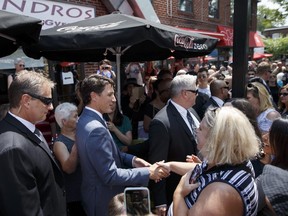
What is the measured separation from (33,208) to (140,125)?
10.1 ft

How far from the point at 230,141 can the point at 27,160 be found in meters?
1.24

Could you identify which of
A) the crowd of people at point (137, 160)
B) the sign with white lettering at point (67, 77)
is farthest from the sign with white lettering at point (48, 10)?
the crowd of people at point (137, 160)

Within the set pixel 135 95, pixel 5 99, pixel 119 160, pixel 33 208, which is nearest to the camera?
pixel 33 208

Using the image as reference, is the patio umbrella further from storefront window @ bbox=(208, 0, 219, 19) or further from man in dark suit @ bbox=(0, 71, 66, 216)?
storefront window @ bbox=(208, 0, 219, 19)

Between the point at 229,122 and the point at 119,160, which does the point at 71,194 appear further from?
the point at 229,122

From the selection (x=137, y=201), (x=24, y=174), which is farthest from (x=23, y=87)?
(x=137, y=201)

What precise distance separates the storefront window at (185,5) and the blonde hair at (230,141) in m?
12.8

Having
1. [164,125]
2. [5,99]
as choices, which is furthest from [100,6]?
[164,125]

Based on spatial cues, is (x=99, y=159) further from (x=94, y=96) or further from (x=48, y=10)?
(x=48, y=10)

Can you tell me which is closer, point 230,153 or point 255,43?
point 230,153

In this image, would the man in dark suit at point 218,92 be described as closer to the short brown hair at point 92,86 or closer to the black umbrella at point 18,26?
the short brown hair at point 92,86

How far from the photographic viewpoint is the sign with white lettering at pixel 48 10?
6.29 m

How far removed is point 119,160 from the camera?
2.97 metres

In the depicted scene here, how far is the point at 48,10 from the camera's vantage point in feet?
22.5
